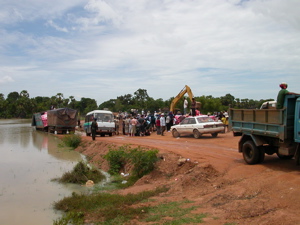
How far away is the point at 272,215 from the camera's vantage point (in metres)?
6.16

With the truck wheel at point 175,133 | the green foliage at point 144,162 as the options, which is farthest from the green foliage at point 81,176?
the truck wheel at point 175,133

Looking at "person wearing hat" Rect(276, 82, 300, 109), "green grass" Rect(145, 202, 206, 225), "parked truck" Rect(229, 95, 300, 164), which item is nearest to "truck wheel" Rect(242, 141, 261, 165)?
"parked truck" Rect(229, 95, 300, 164)

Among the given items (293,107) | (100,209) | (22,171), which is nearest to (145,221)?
(100,209)

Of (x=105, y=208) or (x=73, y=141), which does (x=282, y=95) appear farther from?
(x=73, y=141)

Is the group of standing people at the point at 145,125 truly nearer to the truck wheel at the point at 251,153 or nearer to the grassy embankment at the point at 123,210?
the truck wheel at the point at 251,153

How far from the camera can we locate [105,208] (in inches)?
328

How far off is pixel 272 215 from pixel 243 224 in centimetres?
66

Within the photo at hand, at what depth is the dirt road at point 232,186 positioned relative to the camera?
6.46 meters

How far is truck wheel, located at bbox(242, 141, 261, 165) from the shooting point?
10.5 meters

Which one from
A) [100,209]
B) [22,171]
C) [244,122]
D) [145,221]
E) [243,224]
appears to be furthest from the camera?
[22,171]

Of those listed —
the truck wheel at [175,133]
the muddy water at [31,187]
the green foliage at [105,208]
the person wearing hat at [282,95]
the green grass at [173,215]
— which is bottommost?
the muddy water at [31,187]

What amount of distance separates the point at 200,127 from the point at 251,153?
944 centimetres

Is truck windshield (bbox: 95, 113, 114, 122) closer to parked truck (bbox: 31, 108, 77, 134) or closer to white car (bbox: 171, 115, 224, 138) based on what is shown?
white car (bbox: 171, 115, 224, 138)

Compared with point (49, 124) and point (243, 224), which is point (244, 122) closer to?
point (243, 224)
